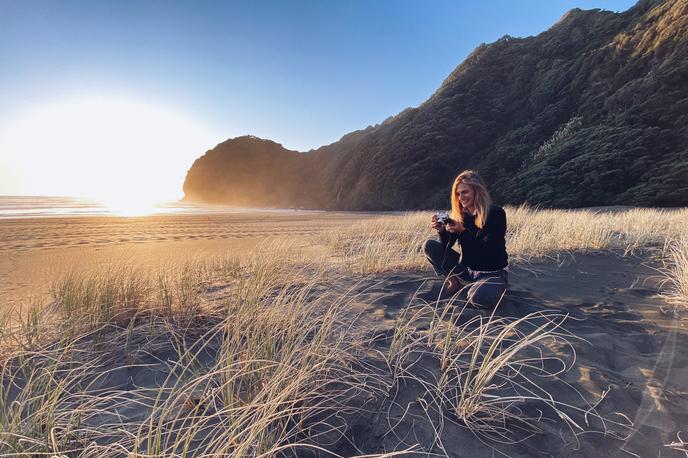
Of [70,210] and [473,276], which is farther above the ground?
[70,210]

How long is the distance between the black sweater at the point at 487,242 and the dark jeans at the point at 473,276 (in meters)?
0.11

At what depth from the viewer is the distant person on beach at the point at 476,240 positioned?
3061 millimetres

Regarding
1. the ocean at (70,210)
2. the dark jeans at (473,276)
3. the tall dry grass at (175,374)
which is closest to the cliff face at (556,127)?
the ocean at (70,210)

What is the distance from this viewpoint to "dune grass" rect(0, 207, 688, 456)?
137 cm

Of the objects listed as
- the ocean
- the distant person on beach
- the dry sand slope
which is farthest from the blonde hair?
the ocean

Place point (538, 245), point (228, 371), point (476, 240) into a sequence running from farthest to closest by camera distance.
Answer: point (538, 245) < point (476, 240) < point (228, 371)

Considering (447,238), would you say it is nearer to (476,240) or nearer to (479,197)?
(476,240)

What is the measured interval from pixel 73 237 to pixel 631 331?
42.8 ft

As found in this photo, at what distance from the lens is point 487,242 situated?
129 inches

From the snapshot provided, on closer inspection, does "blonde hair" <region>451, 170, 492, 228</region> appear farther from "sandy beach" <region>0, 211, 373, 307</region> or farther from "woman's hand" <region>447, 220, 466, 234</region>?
"sandy beach" <region>0, 211, 373, 307</region>

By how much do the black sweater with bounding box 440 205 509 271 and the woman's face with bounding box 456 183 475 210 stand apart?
175 mm

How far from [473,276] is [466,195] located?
92 centimetres

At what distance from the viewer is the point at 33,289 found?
171 inches

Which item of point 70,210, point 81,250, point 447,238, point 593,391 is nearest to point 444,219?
point 447,238
